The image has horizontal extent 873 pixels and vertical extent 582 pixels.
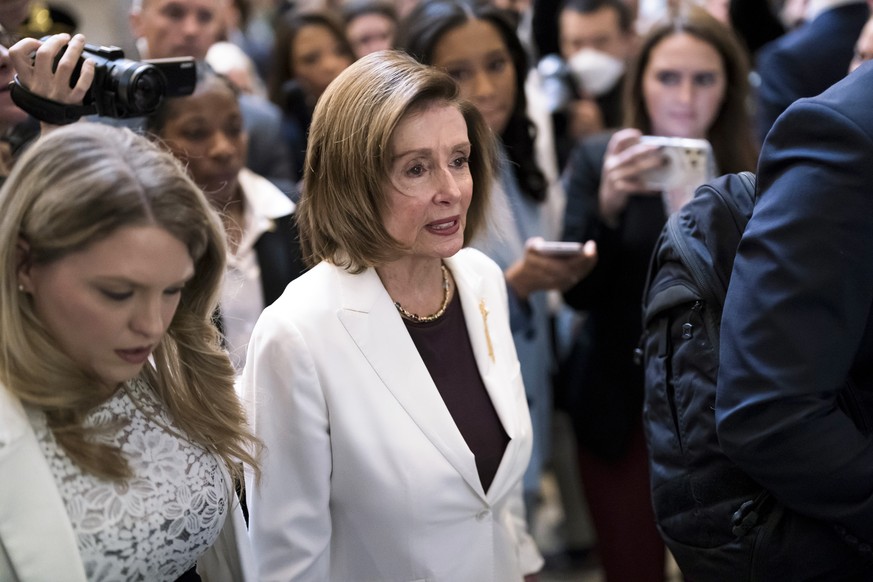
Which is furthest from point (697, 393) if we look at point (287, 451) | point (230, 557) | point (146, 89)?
point (146, 89)

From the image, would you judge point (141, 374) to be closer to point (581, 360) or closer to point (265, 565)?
point (265, 565)

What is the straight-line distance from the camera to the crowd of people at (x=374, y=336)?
1550 millimetres

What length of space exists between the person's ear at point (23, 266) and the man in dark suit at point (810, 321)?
1084 mm

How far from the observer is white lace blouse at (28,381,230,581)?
5.17 ft

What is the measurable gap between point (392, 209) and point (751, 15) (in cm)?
325

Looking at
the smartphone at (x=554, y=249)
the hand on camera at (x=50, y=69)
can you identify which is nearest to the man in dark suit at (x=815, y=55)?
the smartphone at (x=554, y=249)

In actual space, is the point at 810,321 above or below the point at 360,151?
below

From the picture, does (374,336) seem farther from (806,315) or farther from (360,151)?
(806,315)

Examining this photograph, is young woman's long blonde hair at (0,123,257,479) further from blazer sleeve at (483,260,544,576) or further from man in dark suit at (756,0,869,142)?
man in dark suit at (756,0,869,142)

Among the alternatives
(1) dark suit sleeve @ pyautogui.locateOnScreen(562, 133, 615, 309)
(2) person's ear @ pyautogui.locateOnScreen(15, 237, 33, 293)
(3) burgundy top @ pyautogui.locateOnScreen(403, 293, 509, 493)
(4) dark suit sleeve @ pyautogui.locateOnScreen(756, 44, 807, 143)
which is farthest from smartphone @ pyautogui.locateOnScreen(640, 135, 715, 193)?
(2) person's ear @ pyautogui.locateOnScreen(15, 237, 33, 293)

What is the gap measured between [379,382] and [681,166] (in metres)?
1.37

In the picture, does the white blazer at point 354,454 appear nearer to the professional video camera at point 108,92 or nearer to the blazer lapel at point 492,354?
the blazer lapel at point 492,354

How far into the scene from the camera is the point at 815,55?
11.6 ft

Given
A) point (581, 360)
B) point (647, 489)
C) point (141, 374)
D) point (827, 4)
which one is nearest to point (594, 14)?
point (827, 4)
